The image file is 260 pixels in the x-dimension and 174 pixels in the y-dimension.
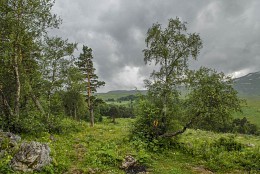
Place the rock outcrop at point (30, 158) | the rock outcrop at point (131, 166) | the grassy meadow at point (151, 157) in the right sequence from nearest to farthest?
the rock outcrop at point (30, 158)
the grassy meadow at point (151, 157)
the rock outcrop at point (131, 166)

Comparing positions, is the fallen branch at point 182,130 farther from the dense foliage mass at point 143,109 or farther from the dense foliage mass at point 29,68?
the dense foliage mass at point 29,68

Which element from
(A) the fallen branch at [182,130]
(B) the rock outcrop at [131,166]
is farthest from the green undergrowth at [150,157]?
(A) the fallen branch at [182,130]

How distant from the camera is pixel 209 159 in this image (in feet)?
71.5

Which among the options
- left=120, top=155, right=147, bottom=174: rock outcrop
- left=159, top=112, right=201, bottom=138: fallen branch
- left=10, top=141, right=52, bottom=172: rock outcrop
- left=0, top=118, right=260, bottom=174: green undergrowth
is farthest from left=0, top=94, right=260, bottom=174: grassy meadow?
left=159, top=112, right=201, bottom=138: fallen branch

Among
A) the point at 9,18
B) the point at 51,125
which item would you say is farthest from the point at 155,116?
the point at 9,18

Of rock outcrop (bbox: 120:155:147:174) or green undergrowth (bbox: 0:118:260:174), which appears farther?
rock outcrop (bbox: 120:155:147:174)

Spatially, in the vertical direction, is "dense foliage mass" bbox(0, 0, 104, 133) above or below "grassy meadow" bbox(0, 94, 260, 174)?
above

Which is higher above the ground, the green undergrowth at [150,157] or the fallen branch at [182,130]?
the fallen branch at [182,130]

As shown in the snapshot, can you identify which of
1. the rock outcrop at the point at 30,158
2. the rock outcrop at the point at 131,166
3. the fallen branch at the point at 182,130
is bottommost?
the rock outcrop at the point at 131,166

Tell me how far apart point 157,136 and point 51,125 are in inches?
506

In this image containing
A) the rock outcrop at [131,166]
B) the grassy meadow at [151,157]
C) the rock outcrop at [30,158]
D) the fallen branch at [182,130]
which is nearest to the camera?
the rock outcrop at [30,158]

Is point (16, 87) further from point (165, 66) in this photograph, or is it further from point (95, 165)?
point (165, 66)

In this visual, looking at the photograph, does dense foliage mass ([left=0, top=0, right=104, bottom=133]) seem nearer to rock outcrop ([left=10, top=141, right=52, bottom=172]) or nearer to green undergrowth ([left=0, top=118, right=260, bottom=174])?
green undergrowth ([left=0, top=118, right=260, bottom=174])

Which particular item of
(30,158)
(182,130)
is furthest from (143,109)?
(30,158)
